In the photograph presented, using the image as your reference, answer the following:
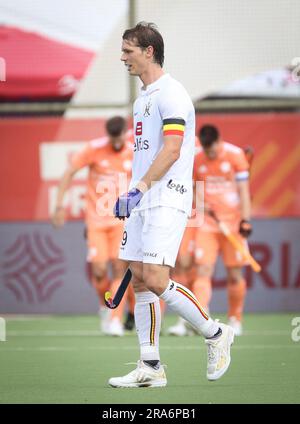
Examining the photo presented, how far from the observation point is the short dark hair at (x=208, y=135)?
12883mm

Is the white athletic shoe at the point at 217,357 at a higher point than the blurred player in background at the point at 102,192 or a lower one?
lower

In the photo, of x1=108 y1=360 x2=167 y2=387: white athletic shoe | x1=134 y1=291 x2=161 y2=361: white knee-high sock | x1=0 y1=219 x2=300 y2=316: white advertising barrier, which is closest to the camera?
x1=108 y1=360 x2=167 y2=387: white athletic shoe

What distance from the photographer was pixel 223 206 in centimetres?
1334

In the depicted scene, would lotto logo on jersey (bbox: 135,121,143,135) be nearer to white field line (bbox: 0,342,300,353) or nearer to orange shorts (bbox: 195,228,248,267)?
white field line (bbox: 0,342,300,353)

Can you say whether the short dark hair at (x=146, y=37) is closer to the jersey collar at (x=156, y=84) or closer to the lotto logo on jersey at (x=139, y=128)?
the jersey collar at (x=156, y=84)

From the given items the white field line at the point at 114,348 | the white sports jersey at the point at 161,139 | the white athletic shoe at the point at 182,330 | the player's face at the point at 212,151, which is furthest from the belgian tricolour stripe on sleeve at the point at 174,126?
the white athletic shoe at the point at 182,330

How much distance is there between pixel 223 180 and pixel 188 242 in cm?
79

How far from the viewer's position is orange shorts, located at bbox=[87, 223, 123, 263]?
13.2 meters

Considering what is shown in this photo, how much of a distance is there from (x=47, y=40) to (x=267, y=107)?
2.85 m

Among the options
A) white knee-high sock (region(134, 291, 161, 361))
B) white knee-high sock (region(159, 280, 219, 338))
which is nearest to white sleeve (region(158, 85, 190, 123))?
white knee-high sock (region(159, 280, 219, 338))

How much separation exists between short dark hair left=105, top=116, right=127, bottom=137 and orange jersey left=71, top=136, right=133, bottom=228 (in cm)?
27

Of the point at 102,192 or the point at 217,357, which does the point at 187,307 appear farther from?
the point at 102,192

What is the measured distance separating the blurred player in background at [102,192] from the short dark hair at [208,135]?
826 mm

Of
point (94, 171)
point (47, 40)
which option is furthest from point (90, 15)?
point (94, 171)
